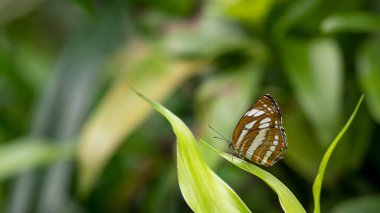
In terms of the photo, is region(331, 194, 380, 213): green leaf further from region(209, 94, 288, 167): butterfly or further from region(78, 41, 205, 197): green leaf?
region(209, 94, 288, 167): butterfly

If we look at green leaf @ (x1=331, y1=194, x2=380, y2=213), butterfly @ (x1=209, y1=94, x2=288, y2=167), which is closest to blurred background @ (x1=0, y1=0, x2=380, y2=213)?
green leaf @ (x1=331, y1=194, x2=380, y2=213)

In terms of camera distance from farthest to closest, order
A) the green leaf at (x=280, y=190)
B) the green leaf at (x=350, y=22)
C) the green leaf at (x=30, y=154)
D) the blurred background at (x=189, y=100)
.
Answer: the green leaf at (x=30, y=154) < the blurred background at (x=189, y=100) < the green leaf at (x=350, y=22) < the green leaf at (x=280, y=190)

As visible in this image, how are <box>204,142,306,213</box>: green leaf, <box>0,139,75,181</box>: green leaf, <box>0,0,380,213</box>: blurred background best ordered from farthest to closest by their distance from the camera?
<box>0,139,75,181</box>: green leaf → <box>0,0,380,213</box>: blurred background → <box>204,142,306,213</box>: green leaf

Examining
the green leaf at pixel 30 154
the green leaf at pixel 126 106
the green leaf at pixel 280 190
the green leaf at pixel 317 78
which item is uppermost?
the green leaf at pixel 280 190

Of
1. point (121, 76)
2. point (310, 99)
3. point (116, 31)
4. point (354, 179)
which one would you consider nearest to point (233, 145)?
point (310, 99)

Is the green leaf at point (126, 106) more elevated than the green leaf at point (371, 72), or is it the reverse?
the green leaf at point (371, 72)

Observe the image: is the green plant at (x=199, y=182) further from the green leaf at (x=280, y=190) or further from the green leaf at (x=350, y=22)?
the green leaf at (x=350, y=22)

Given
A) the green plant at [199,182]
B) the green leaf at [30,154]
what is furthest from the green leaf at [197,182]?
the green leaf at [30,154]

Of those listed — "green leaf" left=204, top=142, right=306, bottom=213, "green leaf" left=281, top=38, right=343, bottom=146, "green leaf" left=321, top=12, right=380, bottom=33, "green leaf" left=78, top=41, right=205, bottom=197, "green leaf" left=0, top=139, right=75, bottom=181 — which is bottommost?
"green leaf" left=0, top=139, right=75, bottom=181
